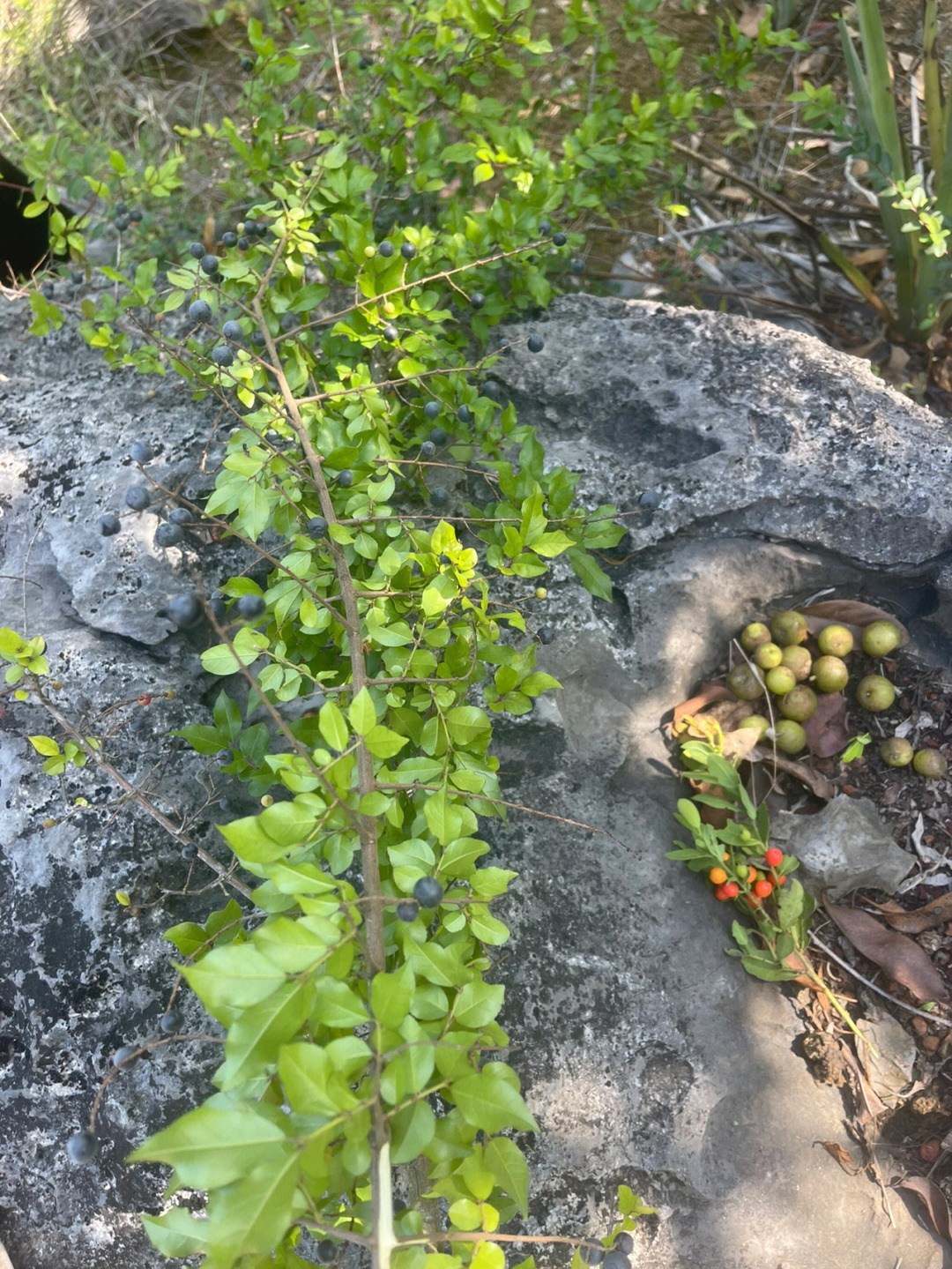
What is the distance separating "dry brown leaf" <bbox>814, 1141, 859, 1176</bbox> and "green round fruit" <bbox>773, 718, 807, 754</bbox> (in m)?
0.85

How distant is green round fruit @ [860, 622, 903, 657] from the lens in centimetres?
213

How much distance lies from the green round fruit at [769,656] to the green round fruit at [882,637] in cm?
23

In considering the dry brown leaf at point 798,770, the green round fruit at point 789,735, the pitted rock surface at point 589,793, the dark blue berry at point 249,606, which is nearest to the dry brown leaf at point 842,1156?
the pitted rock surface at point 589,793

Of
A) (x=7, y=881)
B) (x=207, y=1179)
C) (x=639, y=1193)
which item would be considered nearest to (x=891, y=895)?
(x=639, y=1193)

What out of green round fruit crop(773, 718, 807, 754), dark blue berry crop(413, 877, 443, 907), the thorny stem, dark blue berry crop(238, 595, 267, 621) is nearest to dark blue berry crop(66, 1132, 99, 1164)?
the thorny stem

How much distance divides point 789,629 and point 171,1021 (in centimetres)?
160

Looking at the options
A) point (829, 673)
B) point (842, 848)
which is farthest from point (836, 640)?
point (842, 848)

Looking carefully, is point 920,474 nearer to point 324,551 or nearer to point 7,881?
point 324,551

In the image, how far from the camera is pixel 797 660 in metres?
2.11

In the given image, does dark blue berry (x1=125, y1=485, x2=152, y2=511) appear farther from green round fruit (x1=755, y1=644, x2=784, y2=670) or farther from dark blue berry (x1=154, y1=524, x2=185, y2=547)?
green round fruit (x1=755, y1=644, x2=784, y2=670)

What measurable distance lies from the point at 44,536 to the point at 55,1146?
126 cm

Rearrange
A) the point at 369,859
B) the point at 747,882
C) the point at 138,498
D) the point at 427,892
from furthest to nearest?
the point at 747,882 → the point at 138,498 → the point at 369,859 → the point at 427,892

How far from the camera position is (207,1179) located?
0.79m

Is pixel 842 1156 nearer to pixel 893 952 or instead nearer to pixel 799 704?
pixel 893 952
